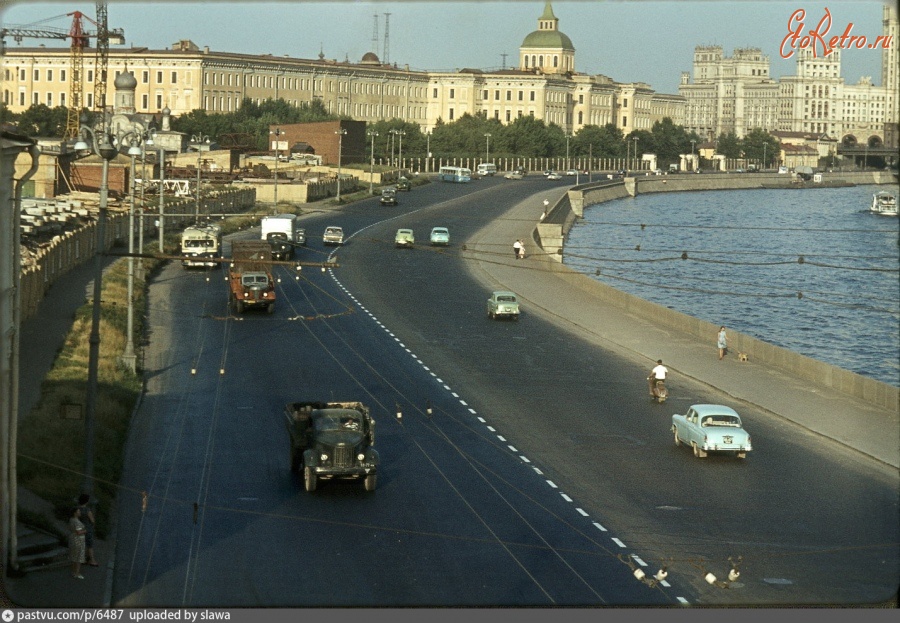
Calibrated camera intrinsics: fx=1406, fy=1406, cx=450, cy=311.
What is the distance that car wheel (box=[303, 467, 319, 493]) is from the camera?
102 ft

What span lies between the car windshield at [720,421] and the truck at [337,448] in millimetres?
9382

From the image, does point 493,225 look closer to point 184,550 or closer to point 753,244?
point 753,244

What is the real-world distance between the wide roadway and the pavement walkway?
107 cm

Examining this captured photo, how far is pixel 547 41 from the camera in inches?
7820

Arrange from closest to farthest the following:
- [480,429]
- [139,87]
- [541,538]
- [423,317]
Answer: [541,538]
[480,429]
[423,317]
[139,87]

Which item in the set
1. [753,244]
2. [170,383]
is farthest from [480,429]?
[753,244]

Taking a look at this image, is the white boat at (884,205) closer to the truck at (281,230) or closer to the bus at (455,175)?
the bus at (455,175)

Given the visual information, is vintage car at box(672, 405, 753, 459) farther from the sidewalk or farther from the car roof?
the sidewalk

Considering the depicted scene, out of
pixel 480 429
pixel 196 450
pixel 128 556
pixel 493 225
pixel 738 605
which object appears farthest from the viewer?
pixel 493 225

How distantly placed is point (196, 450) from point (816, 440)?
1709 cm

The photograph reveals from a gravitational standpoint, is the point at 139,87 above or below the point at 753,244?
above

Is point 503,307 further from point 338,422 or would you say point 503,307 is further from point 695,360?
point 338,422

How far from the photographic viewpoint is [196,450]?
35.4m

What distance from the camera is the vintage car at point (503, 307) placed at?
62062mm
